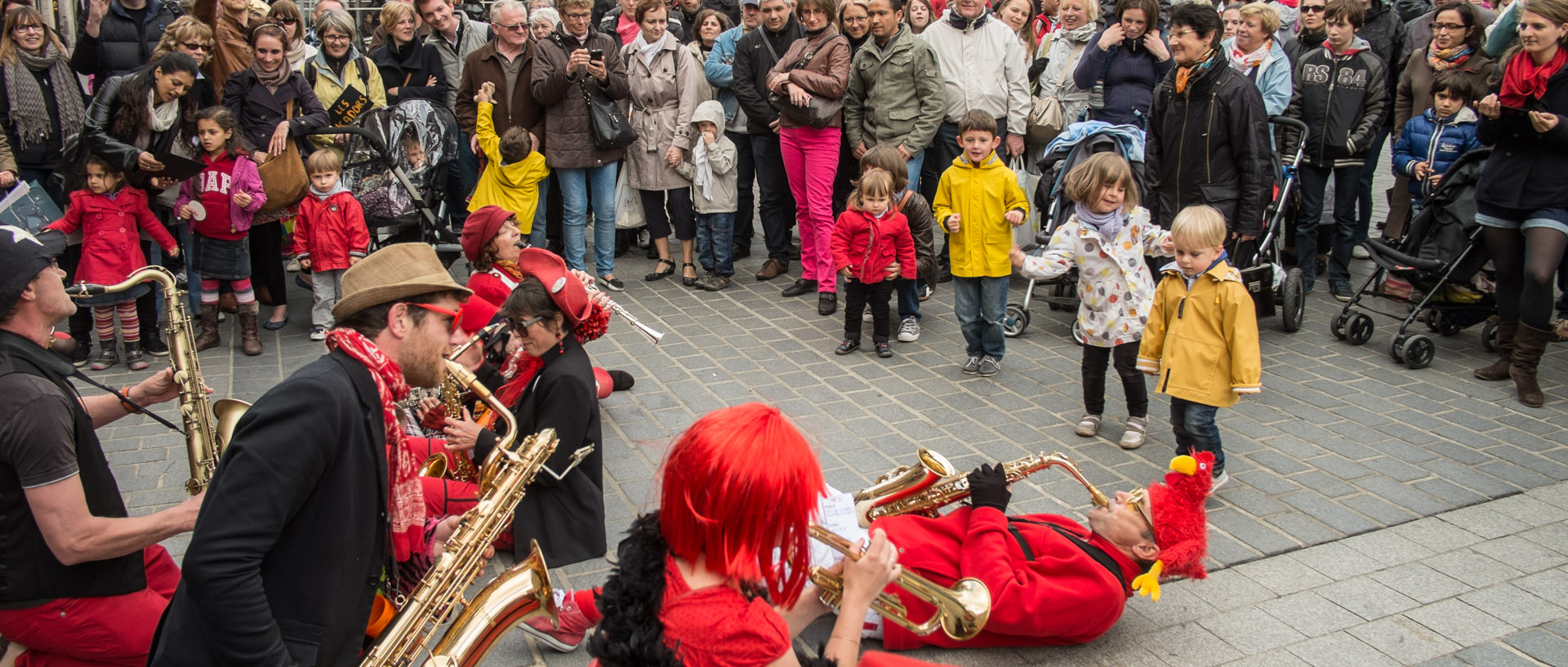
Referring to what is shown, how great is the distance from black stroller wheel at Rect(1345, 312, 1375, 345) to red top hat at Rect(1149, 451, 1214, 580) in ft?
14.0

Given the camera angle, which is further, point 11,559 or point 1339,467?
point 1339,467

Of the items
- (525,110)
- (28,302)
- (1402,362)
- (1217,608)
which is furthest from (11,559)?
(1402,362)

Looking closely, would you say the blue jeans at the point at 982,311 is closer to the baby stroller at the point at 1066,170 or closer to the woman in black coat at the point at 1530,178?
the baby stroller at the point at 1066,170

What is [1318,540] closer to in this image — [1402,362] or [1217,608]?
[1217,608]

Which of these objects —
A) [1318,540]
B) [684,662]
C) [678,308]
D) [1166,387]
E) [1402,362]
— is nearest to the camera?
[684,662]

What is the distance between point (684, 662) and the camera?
235 centimetres

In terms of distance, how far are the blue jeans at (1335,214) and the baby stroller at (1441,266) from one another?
0.89 m

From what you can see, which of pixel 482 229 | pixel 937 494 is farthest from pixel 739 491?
pixel 482 229

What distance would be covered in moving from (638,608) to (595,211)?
6.56m

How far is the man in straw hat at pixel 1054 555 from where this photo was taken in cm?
361

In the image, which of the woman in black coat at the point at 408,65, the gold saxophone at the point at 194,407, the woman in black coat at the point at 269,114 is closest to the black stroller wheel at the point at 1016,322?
the woman in black coat at the point at 408,65

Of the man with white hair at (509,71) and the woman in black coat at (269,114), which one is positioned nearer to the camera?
the woman in black coat at (269,114)

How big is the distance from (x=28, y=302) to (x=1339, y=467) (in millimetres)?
5470

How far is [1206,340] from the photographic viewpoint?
16.5ft
